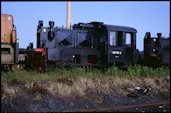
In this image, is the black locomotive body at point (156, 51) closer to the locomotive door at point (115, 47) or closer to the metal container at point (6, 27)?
the locomotive door at point (115, 47)

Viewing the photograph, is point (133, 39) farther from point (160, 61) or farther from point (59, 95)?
point (59, 95)

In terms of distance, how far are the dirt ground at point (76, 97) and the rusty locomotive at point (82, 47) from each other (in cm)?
259

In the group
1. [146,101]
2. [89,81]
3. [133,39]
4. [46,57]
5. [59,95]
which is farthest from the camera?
[133,39]

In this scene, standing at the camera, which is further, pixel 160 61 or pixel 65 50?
pixel 160 61

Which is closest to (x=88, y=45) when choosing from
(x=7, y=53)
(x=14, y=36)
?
(x=14, y=36)

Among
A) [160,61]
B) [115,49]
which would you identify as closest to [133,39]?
[115,49]

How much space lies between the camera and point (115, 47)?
11.3 meters

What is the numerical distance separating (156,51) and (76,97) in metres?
8.67

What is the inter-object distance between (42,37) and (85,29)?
2.37 metres

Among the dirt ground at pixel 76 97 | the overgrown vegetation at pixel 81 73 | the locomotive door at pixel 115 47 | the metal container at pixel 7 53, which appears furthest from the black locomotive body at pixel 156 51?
the metal container at pixel 7 53

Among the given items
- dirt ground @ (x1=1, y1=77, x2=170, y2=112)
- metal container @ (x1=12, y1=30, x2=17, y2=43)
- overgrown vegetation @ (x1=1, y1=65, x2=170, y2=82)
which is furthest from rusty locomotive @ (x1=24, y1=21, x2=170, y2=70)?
dirt ground @ (x1=1, y1=77, x2=170, y2=112)

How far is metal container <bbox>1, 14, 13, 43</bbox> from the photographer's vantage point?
873 cm

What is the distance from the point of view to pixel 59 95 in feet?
21.9

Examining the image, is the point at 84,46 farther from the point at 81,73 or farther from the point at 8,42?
the point at 8,42
